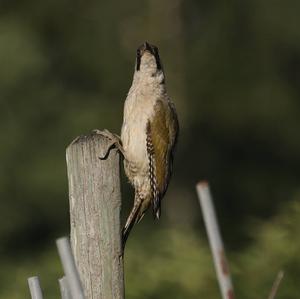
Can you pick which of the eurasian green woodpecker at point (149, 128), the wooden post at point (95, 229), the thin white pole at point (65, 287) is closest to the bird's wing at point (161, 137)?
the eurasian green woodpecker at point (149, 128)

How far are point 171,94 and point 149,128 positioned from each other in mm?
17623

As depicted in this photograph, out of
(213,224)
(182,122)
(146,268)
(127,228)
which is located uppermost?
(182,122)

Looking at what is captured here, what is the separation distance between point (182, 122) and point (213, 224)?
2142 centimetres

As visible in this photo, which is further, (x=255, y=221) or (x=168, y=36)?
(x=168, y=36)

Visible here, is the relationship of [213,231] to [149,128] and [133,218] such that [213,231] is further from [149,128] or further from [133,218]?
[149,128]

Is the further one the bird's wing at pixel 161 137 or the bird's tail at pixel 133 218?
the bird's wing at pixel 161 137

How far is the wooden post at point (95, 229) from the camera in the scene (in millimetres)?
5371

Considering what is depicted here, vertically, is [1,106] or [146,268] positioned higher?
[1,106]

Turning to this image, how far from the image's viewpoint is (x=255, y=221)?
30.9 feet

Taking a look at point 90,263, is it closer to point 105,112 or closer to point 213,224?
point 213,224

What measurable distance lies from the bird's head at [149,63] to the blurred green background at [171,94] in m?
13.9

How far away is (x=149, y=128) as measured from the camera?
737cm

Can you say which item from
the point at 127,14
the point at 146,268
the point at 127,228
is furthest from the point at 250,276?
the point at 127,14

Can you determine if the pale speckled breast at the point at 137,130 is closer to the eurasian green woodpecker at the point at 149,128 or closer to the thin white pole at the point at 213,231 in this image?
the eurasian green woodpecker at the point at 149,128
